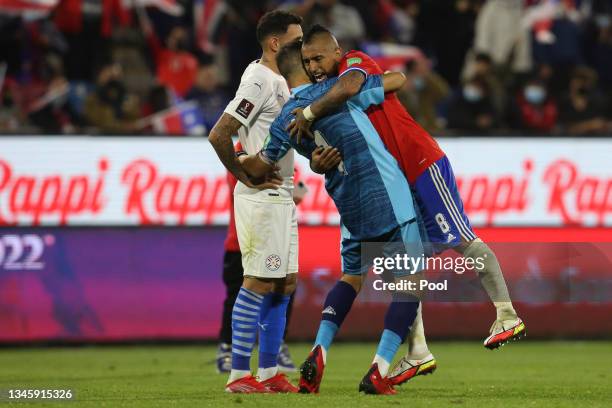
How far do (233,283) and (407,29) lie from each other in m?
7.88

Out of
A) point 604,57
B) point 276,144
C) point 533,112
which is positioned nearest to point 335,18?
point 533,112

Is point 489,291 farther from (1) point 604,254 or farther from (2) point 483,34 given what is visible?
(2) point 483,34

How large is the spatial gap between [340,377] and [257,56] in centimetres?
703

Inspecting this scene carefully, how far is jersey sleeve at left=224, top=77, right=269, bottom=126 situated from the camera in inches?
323

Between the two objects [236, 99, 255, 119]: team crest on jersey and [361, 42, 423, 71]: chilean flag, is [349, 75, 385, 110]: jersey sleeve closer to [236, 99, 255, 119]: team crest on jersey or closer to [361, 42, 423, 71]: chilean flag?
[236, 99, 255, 119]: team crest on jersey

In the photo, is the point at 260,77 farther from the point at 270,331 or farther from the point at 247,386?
the point at 247,386

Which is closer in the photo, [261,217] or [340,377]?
[261,217]

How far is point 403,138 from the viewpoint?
315 inches

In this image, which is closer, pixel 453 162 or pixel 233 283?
pixel 233 283

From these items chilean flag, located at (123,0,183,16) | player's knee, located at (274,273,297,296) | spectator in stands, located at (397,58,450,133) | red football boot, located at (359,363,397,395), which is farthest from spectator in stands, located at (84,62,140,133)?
red football boot, located at (359,363,397,395)

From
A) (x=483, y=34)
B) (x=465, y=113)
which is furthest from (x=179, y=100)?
(x=483, y=34)

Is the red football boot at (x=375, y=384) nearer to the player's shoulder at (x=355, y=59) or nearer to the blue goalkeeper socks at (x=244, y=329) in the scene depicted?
the blue goalkeeper socks at (x=244, y=329)

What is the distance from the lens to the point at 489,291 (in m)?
8.04

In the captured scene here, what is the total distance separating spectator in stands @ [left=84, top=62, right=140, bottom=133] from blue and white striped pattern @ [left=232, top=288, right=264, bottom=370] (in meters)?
6.21
